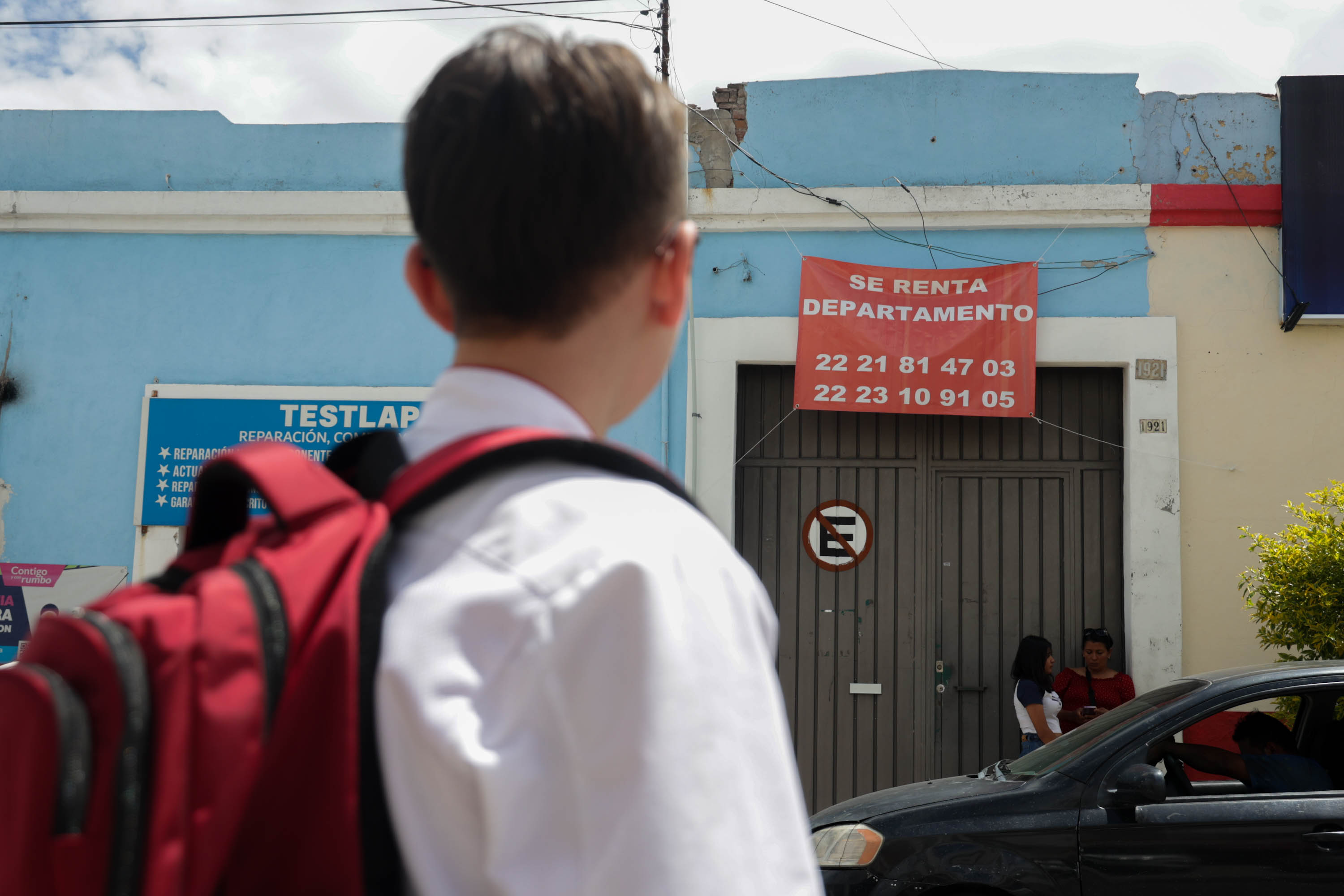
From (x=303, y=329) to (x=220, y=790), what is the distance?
7.36m

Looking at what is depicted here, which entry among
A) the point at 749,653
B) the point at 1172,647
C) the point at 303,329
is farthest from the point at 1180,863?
→ the point at 303,329

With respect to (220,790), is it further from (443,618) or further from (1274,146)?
(1274,146)

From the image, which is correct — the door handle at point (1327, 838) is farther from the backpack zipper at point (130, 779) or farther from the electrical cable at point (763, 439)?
the backpack zipper at point (130, 779)

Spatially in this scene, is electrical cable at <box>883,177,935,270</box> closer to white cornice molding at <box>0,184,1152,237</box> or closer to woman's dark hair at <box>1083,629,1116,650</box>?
white cornice molding at <box>0,184,1152,237</box>

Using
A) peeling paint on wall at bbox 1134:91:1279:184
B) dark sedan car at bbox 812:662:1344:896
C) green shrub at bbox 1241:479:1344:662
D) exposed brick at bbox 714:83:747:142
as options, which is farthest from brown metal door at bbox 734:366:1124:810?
dark sedan car at bbox 812:662:1344:896

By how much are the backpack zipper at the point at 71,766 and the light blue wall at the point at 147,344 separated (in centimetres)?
677

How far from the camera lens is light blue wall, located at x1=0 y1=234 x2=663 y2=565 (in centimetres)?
749

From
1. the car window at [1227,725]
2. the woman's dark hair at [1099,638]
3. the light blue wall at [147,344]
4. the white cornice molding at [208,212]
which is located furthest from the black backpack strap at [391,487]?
the white cornice molding at [208,212]

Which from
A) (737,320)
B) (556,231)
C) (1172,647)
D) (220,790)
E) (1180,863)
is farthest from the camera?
(737,320)

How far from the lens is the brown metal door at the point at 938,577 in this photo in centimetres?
705

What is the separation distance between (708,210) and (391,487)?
6755mm

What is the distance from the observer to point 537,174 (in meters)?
0.80

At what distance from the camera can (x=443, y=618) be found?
2.28 feet

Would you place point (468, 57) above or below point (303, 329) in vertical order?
below
